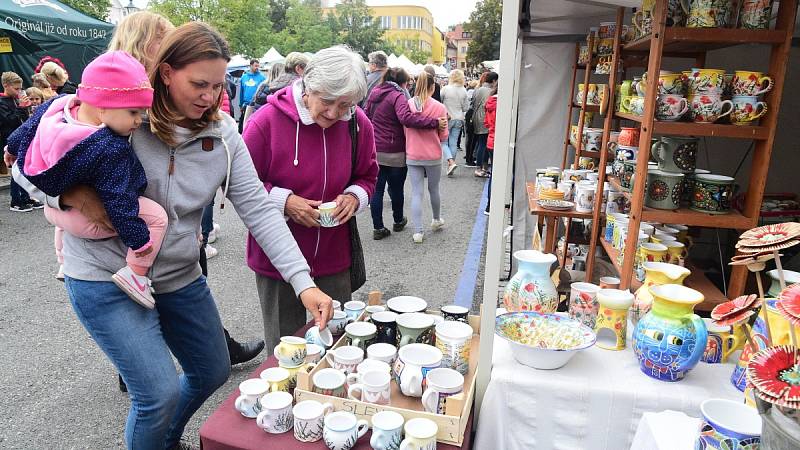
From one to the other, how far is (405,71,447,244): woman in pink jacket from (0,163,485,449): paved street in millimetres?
503

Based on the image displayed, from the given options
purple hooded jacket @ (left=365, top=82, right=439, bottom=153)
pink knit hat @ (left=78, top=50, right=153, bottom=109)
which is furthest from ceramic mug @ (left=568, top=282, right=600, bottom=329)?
purple hooded jacket @ (left=365, top=82, right=439, bottom=153)

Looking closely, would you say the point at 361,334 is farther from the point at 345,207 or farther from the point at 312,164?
the point at 312,164

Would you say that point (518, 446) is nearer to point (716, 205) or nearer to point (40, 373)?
point (716, 205)

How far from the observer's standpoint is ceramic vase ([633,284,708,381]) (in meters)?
1.60

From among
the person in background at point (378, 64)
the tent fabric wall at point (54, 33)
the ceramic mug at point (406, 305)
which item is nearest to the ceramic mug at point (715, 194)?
the ceramic mug at point (406, 305)

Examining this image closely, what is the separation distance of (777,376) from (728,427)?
358 millimetres

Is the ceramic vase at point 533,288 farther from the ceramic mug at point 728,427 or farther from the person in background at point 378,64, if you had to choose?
the person in background at point 378,64

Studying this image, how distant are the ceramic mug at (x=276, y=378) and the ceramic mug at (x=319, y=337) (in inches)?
7.7

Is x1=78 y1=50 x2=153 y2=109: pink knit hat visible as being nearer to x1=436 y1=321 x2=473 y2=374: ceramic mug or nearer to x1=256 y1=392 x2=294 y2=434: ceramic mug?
x1=256 y1=392 x2=294 y2=434: ceramic mug

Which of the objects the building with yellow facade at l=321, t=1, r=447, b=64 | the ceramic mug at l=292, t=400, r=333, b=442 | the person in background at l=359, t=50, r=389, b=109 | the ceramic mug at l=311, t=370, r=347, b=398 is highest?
the building with yellow facade at l=321, t=1, r=447, b=64

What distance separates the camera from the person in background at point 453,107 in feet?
35.0

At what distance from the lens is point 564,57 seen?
5.13 m

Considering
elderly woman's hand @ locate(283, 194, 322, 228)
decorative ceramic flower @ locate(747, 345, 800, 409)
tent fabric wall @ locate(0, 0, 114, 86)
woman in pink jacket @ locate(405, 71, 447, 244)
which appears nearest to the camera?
decorative ceramic flower @ locate(747, 345, 800, 409)

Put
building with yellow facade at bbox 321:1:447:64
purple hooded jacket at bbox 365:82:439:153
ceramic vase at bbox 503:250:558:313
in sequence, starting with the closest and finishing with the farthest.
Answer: ceramic vase at bbox 503:250:558:313 < purple hooded jacket at bbox 365:82:439:153 < building with yellow facade at bbox 321:1:447:64
